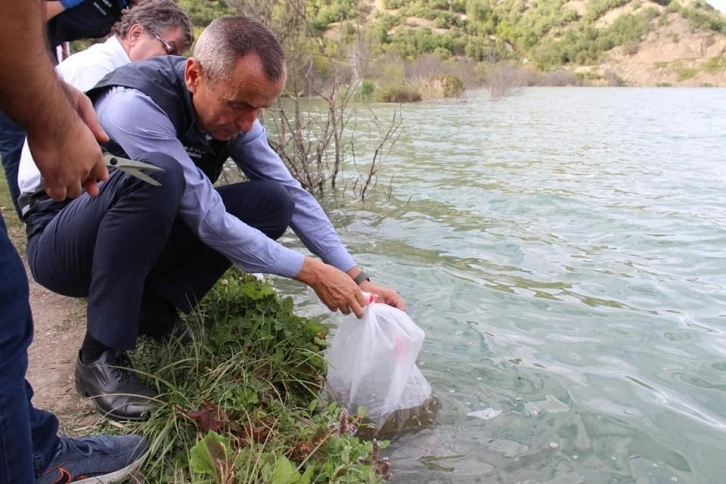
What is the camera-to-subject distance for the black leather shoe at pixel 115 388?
2135 mm

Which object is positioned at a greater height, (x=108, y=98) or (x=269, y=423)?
(x=108, y=98)

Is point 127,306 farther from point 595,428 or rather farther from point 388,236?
point 388,236

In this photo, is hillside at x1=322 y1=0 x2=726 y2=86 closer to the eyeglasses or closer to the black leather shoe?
the eyeglasses

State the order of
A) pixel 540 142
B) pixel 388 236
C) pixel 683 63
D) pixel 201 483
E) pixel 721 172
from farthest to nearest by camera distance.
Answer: pixel 683 63, pixel 540 142, pixel 721 172, pixel 388 236, pixel 201 483

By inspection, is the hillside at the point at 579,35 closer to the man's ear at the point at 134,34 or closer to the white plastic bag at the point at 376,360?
the man's ear at the point at 134,34

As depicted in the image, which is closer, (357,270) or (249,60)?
(249,60)

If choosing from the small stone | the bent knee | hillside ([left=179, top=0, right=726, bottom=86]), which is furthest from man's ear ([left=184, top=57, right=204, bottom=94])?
hillside ([left=179, top=0, right=726, bottom=86])

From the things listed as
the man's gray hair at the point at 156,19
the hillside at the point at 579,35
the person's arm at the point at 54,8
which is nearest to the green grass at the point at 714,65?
the hillside at the point at 579,35

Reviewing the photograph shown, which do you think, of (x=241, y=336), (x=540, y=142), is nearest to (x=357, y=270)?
(x=241, y=336)

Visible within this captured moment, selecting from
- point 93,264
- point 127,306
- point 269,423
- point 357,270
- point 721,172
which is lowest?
point 721,172

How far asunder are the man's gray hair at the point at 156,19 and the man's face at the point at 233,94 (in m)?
1.16

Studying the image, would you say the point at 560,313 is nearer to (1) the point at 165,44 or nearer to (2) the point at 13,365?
(1) the point at 165,44

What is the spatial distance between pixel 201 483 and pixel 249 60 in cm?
143

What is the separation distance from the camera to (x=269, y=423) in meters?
2.16
